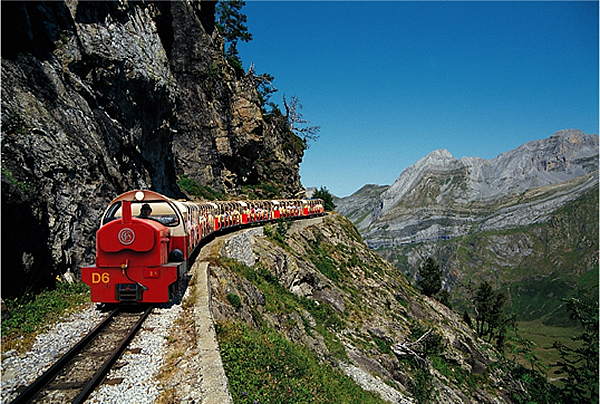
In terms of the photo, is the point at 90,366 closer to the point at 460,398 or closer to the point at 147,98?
the point at 147,98

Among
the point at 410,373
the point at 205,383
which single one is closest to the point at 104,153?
the point at 205,383

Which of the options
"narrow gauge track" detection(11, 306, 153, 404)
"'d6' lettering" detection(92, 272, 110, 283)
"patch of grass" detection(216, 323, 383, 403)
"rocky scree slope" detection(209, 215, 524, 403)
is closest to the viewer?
"narrow gauge track" detection(11, 306, 153, 404)

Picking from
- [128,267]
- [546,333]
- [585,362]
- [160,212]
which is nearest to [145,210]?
[160,212]

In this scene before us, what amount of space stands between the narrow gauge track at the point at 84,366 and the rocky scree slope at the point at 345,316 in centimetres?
Result: 233

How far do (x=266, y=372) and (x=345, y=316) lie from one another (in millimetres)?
17771

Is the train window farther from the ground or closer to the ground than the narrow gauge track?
farther from the ground

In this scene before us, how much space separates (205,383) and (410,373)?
2162 centimetres

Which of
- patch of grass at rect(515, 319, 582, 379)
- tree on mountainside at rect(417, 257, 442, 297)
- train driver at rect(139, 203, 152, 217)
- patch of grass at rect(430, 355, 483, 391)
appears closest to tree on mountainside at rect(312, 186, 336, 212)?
tree on mountainside at rect(417, 257, 442, 297)

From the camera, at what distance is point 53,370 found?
7148 millimetres

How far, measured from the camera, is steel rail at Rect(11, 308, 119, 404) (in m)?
6.31

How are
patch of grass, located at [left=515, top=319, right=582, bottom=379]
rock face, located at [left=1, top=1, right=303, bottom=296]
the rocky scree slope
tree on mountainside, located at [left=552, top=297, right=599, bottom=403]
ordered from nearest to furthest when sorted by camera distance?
rock face, located at [left=1, top=1, right=303, bottom=296] → the rocky scree slope → tree on mountainside, located at [left=552, top=297, right=599, bottom=403] → patch of grass, located at [left=515, top=319, right=582, bottom=379]

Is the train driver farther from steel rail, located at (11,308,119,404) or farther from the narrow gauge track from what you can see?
steel rail, located at (11,308,119,404)

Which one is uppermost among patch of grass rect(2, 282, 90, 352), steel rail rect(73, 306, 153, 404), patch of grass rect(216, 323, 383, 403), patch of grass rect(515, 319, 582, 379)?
patch of grass rect(2, 282, 90, 352)

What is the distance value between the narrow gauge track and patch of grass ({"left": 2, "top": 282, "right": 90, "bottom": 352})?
118cm
